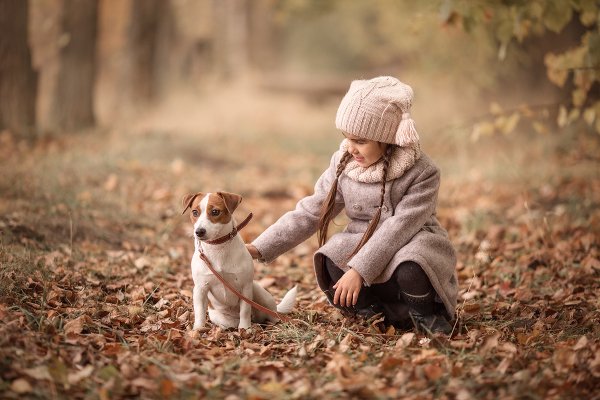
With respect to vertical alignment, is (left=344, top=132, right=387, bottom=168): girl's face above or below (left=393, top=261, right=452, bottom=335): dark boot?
above

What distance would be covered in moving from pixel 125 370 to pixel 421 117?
12252 mm

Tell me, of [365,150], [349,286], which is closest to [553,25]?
[365,150]

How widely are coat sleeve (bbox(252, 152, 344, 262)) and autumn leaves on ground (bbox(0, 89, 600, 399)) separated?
46cm

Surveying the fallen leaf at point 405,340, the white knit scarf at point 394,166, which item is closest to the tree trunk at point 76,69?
the white knit scarf at point 394,166

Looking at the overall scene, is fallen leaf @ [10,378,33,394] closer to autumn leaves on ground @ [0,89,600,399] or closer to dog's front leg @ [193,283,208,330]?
autumn leaves on ground @ [0,89,600,399]

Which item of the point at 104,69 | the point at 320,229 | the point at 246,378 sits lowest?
the point at 246,378

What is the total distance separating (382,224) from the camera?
400cm

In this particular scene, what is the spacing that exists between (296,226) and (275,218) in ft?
11.0

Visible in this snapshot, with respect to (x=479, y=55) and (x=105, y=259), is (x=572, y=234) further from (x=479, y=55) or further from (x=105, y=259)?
(x=479, y=55)

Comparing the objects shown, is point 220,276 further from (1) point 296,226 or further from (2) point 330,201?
(2) point 330,201

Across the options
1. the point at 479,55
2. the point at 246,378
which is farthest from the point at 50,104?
the point at 246,378

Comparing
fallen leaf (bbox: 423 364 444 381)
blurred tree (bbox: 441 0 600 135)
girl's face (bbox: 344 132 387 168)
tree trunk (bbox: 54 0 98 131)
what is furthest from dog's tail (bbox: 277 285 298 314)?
tree trunk (bbox: 54 0 98 131)

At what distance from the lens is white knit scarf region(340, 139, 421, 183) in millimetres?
3939

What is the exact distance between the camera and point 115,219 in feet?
22.0
